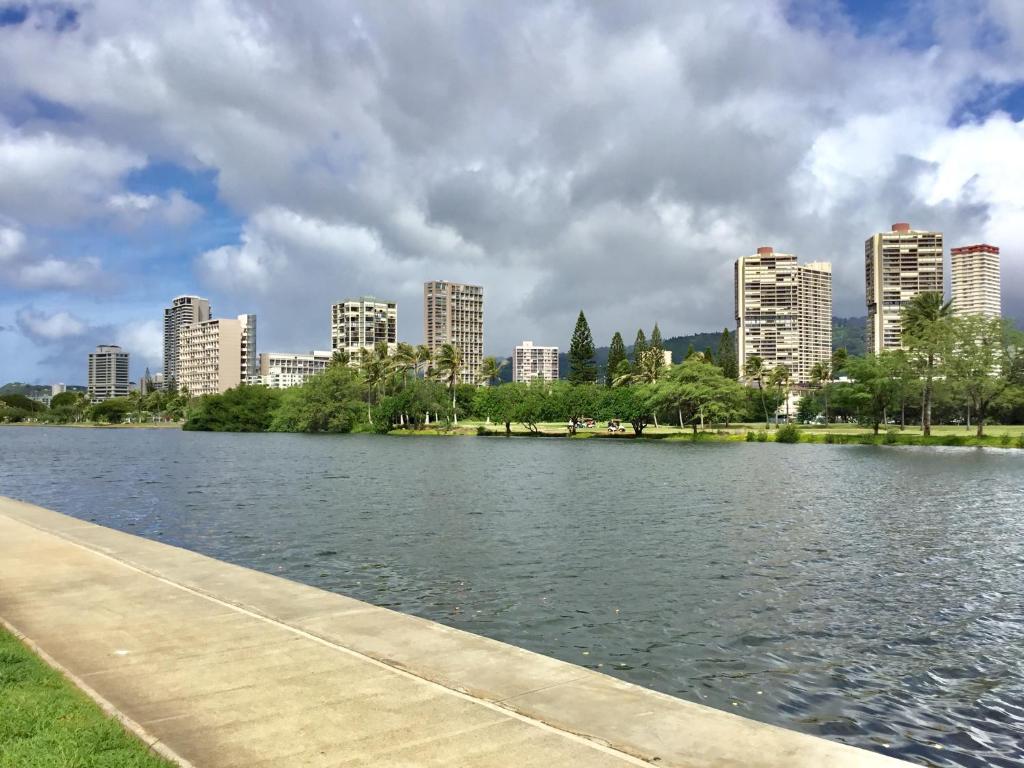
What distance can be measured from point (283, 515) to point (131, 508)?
8446mm

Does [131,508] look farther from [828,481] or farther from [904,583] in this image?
[828,481]

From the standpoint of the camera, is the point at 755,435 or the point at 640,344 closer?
the point at 755,435

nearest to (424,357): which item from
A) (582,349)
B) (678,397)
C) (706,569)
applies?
(582,349)

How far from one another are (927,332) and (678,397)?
3402 centimetres

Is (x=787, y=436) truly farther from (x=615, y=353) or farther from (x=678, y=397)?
(x=615, y=353)

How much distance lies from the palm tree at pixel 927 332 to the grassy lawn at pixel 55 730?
363 ft

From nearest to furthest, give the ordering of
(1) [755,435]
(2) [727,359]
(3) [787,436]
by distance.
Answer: (3) [787,436] < (1) [755,435] < (2) [727,359]

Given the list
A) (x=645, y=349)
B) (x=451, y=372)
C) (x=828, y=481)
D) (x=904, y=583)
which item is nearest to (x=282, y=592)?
(x=904, y=583)

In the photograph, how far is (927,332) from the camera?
105 meters

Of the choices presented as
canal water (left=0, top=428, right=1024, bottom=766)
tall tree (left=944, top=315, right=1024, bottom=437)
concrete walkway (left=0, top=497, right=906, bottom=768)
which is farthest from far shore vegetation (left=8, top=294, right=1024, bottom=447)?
concrete walkway (left=0, top=497, right=906, bottom=768)

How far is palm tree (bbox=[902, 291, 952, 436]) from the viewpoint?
103 meters

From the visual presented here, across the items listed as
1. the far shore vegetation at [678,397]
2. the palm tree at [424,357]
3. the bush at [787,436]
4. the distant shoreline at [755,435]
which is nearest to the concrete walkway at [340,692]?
the distant shoreline at [755,435]

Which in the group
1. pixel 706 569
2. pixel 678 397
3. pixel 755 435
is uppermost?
pixel 678 397

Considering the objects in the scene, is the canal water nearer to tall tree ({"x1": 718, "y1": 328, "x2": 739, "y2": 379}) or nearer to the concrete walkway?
the concrete walkway
